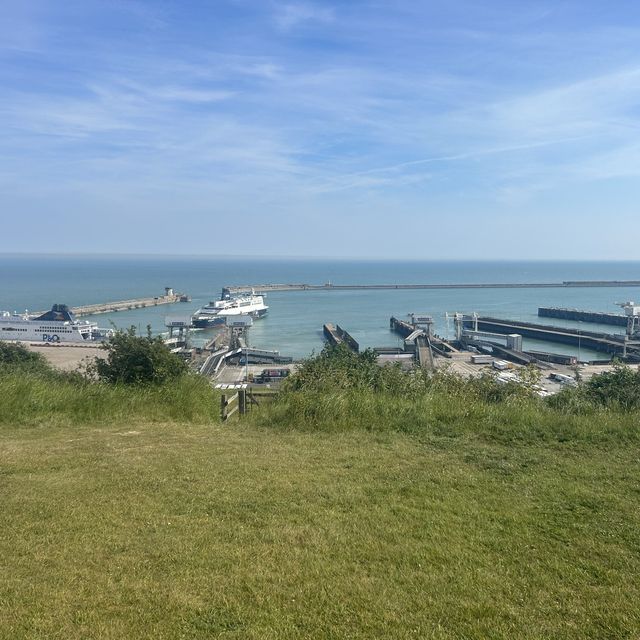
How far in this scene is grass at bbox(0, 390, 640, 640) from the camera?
182 cm

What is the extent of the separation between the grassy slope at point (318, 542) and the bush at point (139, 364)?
2.85 metres

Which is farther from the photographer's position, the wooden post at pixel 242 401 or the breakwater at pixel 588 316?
the breakwater at pixel 588 316

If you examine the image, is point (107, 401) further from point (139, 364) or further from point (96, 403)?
point (139, 364)

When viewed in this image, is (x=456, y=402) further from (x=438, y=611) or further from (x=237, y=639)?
(x=237, y=639)

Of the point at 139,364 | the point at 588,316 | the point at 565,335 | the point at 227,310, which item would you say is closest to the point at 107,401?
the point at 139,364

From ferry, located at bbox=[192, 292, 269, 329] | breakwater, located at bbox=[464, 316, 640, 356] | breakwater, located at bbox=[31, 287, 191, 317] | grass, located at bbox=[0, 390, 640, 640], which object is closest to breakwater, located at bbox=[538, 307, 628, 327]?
breakwater, located at bbox=[464, 316, 640, 356]

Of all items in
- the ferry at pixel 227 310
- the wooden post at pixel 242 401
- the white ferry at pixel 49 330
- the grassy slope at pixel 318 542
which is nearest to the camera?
the grassy slope at pixel 318 542

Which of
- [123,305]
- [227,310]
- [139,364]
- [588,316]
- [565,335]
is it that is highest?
[139,364]

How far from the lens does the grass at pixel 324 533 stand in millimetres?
1815

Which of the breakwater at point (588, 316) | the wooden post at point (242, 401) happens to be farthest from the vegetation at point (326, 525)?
the breakwater at point (588, 316)

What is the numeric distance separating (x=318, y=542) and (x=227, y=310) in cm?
4116

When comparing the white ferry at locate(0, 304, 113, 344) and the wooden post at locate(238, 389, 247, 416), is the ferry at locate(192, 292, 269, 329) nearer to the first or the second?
the white ferry at locate(0, 304, 113, 344)

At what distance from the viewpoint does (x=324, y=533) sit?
245 cm

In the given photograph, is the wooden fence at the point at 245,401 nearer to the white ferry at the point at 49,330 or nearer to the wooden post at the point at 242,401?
the wooden post at the point at 242,401
